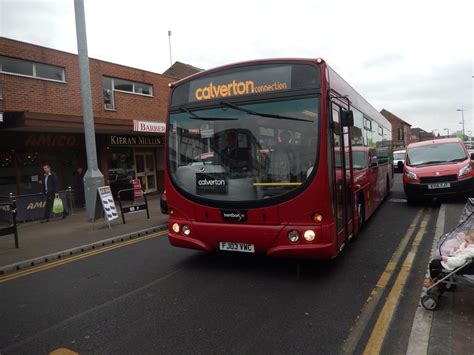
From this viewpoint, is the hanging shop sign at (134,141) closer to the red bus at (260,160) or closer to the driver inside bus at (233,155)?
the red bus at (260,160)

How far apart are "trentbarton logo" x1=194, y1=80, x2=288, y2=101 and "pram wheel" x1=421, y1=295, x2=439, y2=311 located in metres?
2.94

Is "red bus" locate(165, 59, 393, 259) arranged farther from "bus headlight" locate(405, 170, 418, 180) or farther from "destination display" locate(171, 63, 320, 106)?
"bus headlight" locate(405, 170, 418, 180)

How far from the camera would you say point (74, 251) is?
7.62m

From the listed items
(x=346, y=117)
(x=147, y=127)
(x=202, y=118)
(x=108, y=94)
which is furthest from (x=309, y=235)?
(x=108, y=94)

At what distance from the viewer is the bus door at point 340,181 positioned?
16.6 feet

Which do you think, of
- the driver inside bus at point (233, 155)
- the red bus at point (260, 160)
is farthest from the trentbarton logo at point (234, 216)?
the driver inside bus at point (233, 155)

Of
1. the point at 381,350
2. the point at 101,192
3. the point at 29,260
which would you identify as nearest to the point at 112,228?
the point at 101,192

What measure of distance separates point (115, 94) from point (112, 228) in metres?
9.33

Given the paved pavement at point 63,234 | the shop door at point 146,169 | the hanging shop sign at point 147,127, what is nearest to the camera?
the paved pavement at point 63,234

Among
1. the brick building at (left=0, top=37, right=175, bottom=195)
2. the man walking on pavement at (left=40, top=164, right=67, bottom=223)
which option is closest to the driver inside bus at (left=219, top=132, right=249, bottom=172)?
the man walking on pavement at (left=40, top=164, right=67, bottom=223)

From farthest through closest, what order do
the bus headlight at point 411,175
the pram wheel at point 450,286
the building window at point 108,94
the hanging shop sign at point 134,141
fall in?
1. the hanging shop sign at point 134,141
2. the building window at point 108,94
3. the bus headlight at point 411,175
4. the pram wheel at point 450,286

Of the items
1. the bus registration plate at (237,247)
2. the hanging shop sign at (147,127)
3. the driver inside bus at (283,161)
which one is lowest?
the bus registration plate at (237,247)

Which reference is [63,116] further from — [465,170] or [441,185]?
[465,170]

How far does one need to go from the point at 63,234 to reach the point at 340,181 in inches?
292
